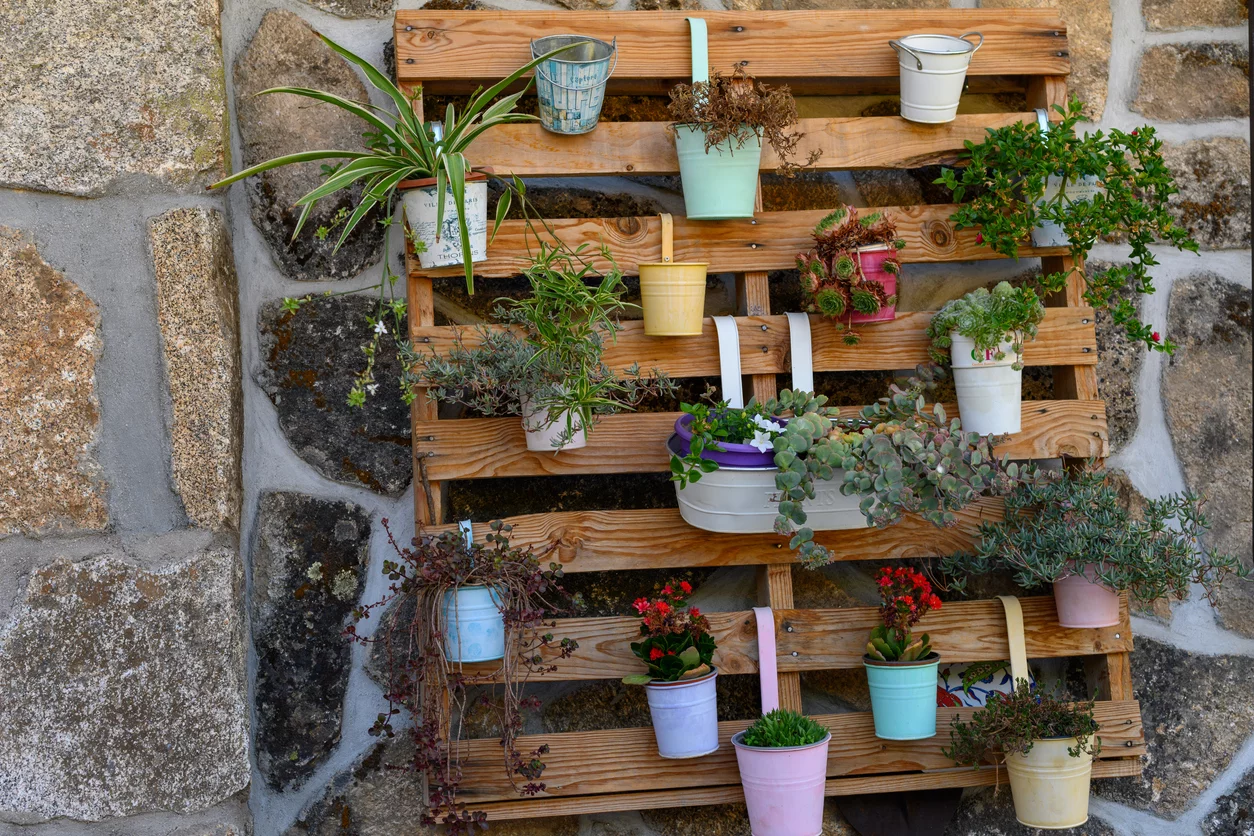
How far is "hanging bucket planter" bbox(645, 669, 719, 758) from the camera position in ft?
5.81

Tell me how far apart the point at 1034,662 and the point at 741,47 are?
1.40 metres

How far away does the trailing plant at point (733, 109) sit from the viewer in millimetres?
1814

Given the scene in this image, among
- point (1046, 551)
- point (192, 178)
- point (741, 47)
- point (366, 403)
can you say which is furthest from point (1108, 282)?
point (192, 178)

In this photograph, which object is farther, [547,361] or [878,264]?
[878,264]

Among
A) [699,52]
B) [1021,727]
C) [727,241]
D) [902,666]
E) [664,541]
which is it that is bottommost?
[1021,727]

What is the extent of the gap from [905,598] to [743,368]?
52 centimetres

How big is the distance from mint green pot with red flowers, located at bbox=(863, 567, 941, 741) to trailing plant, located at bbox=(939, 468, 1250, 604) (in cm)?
13

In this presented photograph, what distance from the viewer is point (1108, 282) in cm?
194

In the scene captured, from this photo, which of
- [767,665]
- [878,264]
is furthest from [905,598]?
[878,264]

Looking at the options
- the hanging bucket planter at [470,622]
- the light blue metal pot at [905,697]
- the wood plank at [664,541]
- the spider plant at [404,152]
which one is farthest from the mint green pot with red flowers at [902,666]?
the spider plant at [404,152]

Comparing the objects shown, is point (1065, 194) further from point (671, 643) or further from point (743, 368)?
point (671, 643)

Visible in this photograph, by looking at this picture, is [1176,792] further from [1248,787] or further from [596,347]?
[596,347]

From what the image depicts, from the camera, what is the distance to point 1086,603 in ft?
6.24

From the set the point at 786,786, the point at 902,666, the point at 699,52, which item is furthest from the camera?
the point at 699,52
